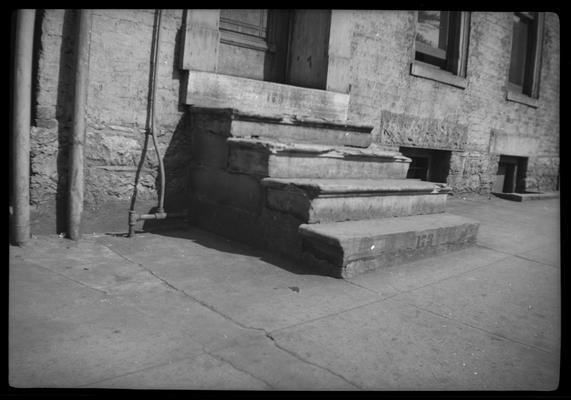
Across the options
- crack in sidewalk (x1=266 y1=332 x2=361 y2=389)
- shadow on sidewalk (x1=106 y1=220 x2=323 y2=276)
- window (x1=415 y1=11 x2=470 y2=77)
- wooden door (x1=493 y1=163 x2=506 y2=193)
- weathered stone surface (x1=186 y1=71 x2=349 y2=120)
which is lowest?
crack in sidewalk (x1=266 y1=332 x2=361 y2=389)

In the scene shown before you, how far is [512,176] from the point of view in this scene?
355 inches

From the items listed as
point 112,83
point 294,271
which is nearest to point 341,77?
point 112,83

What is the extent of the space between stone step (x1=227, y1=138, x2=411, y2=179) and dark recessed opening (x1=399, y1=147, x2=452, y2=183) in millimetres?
2852

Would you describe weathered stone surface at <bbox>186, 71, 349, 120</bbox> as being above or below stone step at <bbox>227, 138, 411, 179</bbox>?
above

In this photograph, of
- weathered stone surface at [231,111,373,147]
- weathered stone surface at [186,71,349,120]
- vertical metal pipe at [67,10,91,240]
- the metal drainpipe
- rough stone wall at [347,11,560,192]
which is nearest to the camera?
vertical metal pipe at [67,10,91,240]

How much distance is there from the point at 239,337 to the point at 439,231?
2175 millimetres

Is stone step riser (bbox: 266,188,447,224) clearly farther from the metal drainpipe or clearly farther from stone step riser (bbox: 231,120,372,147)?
the metal drainpipe

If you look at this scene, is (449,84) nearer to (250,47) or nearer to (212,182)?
(250,47)

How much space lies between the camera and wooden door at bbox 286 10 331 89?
5172mm

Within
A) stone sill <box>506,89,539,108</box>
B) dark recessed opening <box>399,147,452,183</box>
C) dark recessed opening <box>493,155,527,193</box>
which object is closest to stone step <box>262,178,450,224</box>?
dark recessed opening <box>399,147,452,183</box>

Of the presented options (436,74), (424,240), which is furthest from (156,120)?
(436,74)

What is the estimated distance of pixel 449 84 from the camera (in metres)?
6.83

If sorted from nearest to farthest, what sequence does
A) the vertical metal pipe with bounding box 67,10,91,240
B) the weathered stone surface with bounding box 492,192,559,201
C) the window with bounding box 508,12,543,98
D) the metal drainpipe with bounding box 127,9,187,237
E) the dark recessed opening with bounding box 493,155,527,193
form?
the vertical metal pipe with bounding box 67,10,91,240, the metal drainpipe with bounding box 127,9,187,237, the weathered stone surface with bounding box 492,192,559,201, the dark recessed opening with bounding box 493,155,527,193, the window with bounding box 508,12,543,98

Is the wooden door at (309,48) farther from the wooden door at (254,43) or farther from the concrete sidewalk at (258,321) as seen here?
the concrete sidewalk at (258,321)
